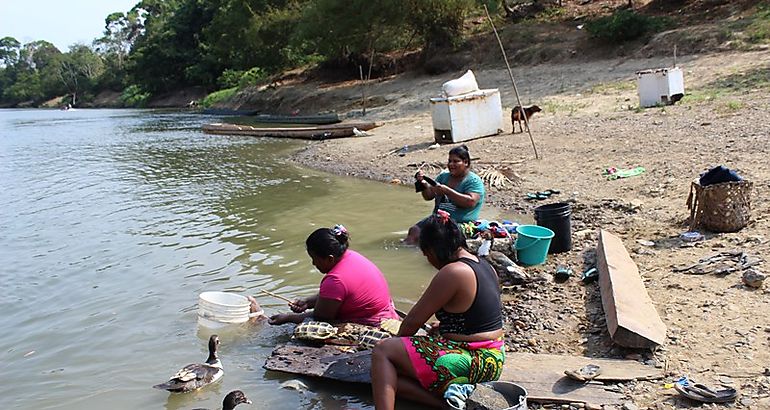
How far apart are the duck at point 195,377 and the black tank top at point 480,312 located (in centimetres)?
218

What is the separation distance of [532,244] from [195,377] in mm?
3631

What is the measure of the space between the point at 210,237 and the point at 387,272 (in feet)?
12.2

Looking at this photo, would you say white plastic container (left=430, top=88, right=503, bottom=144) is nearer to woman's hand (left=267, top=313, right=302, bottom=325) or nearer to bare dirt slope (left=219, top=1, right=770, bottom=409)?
bare dirt slope (left=219, top=1, right=770, bottom=409)

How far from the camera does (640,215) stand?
850 cm

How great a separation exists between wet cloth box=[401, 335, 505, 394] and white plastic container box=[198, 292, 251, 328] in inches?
107

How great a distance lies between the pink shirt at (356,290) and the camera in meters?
5.39

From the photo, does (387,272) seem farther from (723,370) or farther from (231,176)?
(231,176)

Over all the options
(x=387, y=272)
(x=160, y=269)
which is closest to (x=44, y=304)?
(x=160, y=269)

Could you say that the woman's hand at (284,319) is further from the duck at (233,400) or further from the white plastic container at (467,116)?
the white plastic container at (467,116)

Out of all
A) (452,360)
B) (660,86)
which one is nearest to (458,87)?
(660,86)

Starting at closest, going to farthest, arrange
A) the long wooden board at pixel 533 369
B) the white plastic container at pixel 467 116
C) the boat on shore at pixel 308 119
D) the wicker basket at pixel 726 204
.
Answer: the long wooden board at pixel 533 369 < the wicker basket at pixel 726 204 < the white plastic container at pixel 467 116 < the boat on shore at pixel 308 119

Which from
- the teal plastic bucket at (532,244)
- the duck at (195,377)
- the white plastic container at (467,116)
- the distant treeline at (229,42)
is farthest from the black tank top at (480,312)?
the distant treeline at (229,42)

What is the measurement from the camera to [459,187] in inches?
300

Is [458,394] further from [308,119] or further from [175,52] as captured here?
[175,52]
